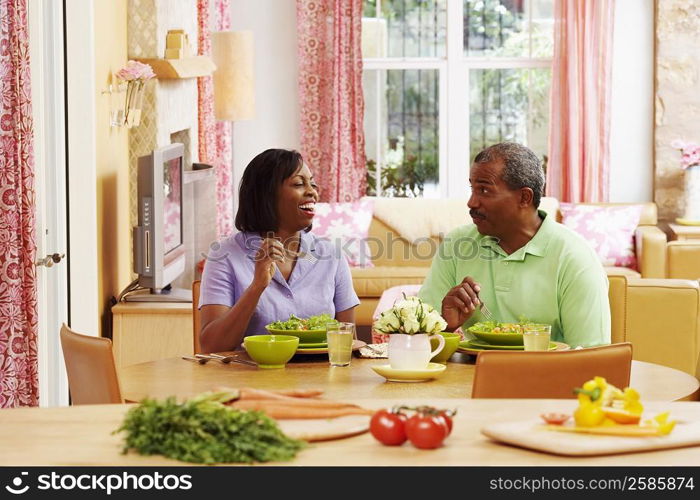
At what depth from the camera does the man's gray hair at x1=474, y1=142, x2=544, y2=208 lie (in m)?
3.06

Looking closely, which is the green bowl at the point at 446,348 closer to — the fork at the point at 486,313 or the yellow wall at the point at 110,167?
the fork at the point at 486,313

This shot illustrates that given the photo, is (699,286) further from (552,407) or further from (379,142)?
(379,142)

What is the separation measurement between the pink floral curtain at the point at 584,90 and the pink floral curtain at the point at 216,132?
2.31 metres

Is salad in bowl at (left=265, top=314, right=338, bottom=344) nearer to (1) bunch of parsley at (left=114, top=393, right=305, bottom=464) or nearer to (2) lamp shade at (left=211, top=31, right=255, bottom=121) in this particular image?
(1) bunch of parsley at (left=114, top=393, right=305, bottom=464)

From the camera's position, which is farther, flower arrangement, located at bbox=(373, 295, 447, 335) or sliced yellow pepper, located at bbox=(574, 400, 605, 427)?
flower arrangement, located at bbox=(373, 295, 447, 335)

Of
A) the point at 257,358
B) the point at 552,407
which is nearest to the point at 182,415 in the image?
the point at 552,407

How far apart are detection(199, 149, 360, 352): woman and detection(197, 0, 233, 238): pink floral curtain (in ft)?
11.6

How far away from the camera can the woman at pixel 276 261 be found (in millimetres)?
3031

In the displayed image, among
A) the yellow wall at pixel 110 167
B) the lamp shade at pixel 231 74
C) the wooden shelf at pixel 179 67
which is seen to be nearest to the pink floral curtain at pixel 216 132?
the lamp shade at pixel 231 74

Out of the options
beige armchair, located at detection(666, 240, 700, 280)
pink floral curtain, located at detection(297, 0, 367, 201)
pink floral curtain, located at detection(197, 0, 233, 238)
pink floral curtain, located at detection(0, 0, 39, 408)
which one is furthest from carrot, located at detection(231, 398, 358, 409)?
pink floral curtain, located at detection(297, 0, 367, 201)

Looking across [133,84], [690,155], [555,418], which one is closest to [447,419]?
[555,418]

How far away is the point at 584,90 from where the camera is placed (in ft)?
25.7

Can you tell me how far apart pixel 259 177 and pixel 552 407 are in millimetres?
1676

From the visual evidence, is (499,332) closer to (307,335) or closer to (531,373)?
(307,335)
